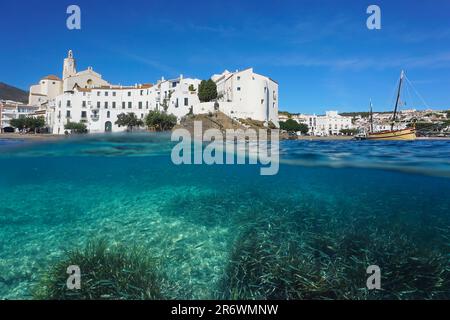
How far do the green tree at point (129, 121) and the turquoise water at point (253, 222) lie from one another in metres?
34.3

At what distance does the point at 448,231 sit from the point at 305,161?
406 inches

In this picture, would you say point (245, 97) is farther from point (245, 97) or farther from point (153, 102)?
point (153, 102)

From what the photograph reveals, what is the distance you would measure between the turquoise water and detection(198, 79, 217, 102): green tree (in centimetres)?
4033

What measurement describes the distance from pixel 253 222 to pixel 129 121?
53.4 metres

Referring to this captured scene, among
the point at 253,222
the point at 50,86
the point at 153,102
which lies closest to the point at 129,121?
the point at 153,102

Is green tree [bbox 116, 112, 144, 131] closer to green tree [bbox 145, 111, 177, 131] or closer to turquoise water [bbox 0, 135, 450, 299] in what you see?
green tree [bbox 145, 111, 177, 131]

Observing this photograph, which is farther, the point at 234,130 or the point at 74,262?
the point at 234,130

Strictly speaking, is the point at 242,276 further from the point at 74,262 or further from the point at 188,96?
the point at 188,96

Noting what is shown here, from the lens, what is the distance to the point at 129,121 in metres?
59.1

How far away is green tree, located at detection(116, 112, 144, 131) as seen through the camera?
5908 centimetres

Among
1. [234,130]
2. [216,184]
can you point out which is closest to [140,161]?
[216,184]

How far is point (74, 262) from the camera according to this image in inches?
305

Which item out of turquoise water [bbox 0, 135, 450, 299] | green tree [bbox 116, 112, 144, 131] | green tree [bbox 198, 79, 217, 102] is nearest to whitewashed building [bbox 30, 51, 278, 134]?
green tree [bbox 198, 79, 217, 102]

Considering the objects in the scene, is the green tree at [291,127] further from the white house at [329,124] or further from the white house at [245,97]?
the white house at [245,97]
